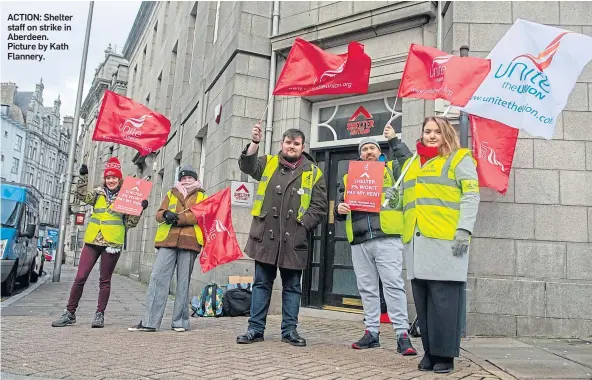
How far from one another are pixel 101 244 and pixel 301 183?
103 inches

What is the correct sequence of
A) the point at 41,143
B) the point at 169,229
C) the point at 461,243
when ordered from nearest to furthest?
the point at 461,243, the point at 169,229, the point at 41,143

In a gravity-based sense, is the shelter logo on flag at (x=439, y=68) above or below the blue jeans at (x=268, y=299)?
above

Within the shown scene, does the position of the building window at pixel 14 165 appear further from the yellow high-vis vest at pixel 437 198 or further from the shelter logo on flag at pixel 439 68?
the yellow high-vis vest at pixel 437 198

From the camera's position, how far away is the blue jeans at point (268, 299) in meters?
4.84

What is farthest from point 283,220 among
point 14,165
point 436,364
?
point 14,165

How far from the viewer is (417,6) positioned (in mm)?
7227

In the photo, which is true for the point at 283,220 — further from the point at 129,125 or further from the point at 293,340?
the point at 129,125

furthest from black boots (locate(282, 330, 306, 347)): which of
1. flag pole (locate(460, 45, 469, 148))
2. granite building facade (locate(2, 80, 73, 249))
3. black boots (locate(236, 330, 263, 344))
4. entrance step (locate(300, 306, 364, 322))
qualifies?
granite building facade (locate(2, 80, 73, 249))

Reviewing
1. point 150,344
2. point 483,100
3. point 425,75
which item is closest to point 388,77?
point 425,75

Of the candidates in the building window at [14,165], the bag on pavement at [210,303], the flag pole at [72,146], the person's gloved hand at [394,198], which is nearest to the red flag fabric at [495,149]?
the person's gloved hand at [394,198]

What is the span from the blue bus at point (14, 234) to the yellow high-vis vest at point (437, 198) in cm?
896

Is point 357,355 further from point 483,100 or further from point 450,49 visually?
point 450,49

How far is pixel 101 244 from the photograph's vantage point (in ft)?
18.7

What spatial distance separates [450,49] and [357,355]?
448cm
